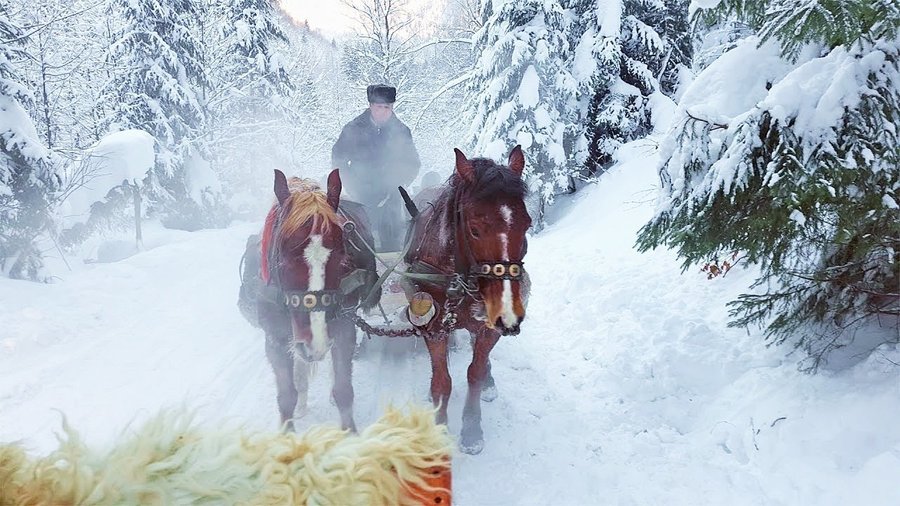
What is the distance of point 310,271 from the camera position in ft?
11.3

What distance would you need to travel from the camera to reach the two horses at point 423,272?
3.46 m

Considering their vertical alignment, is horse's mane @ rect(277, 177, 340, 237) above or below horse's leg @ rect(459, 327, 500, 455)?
above

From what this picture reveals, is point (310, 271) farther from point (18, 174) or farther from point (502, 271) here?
point (18, 174)

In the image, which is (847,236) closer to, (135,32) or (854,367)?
(854,367)

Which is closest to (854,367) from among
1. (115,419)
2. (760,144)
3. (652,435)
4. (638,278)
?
(652,435)

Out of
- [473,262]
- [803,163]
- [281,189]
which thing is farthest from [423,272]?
[803,163]

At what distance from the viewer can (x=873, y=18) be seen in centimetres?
253

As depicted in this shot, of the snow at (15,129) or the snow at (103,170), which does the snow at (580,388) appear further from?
the snow at (103,170)

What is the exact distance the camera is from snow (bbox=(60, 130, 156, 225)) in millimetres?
13117

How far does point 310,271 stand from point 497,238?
1.34m

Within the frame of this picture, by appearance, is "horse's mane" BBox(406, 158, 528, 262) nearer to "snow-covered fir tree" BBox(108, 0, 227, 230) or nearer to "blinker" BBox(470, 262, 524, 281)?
"blinker" BBox(470, 262, 524, 281)

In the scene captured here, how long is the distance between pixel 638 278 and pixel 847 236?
4.63m

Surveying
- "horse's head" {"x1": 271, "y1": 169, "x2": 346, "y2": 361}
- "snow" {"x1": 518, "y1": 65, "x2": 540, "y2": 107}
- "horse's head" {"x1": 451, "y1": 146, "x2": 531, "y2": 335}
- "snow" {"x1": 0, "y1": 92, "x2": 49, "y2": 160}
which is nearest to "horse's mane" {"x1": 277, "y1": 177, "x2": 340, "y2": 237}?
"horse's head" {"x1": 271, "y1": 169, "x2": 346, "y2": 361}

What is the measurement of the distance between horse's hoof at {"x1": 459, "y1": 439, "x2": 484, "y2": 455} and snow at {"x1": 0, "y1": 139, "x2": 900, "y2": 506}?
0.25 feet
